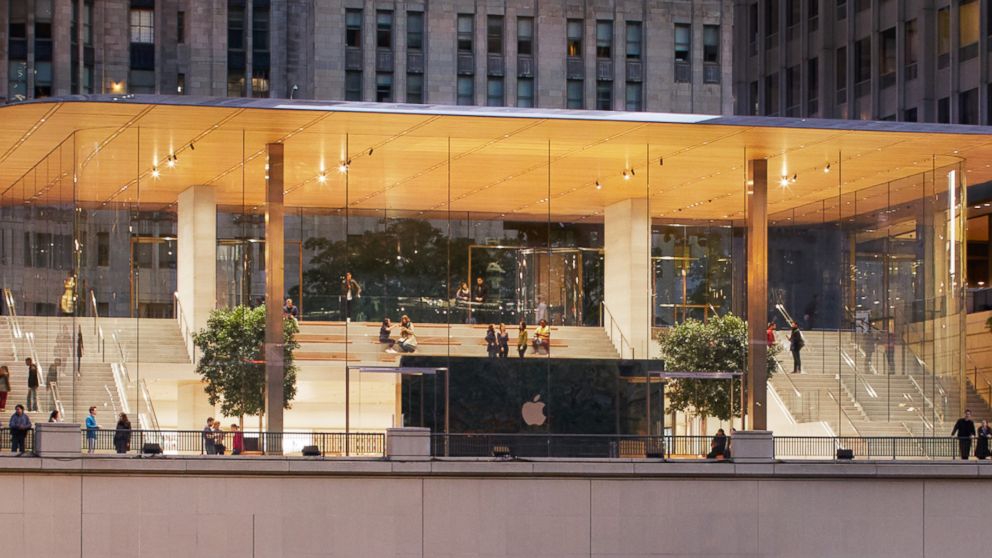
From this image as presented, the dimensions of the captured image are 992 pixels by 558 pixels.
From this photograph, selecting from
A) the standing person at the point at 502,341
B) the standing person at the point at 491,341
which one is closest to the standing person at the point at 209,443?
the standing person at the point at 491,341

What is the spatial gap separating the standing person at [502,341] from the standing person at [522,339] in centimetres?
30

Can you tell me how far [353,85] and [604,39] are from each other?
13969 mm

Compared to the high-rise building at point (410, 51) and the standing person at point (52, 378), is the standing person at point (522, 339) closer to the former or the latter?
the standing person at point (52, 378)

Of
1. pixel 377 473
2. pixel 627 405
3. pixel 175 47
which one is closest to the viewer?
pixel 377 473

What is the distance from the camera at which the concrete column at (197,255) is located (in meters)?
55.8

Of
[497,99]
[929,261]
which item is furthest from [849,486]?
[497,99]

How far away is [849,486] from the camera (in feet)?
174

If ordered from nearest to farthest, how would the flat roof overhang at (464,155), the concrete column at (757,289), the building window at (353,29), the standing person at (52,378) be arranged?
the flat roof overhang at (464,155)
the standing person at (52,378)
the concrete column at (757,289)
the building window at (353,29)

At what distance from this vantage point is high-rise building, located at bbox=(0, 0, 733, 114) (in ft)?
375

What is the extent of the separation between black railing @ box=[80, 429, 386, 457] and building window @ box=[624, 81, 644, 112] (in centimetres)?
6639

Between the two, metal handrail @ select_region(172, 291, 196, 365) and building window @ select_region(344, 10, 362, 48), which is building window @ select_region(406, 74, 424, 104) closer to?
building window @ select_region(344, 10, 362, 48)

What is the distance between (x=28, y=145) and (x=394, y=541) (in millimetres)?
14870

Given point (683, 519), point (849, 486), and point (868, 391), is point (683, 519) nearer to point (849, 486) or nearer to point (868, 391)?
point (849, 486)

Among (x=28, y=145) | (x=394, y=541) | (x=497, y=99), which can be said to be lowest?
(x=394, y=541)
